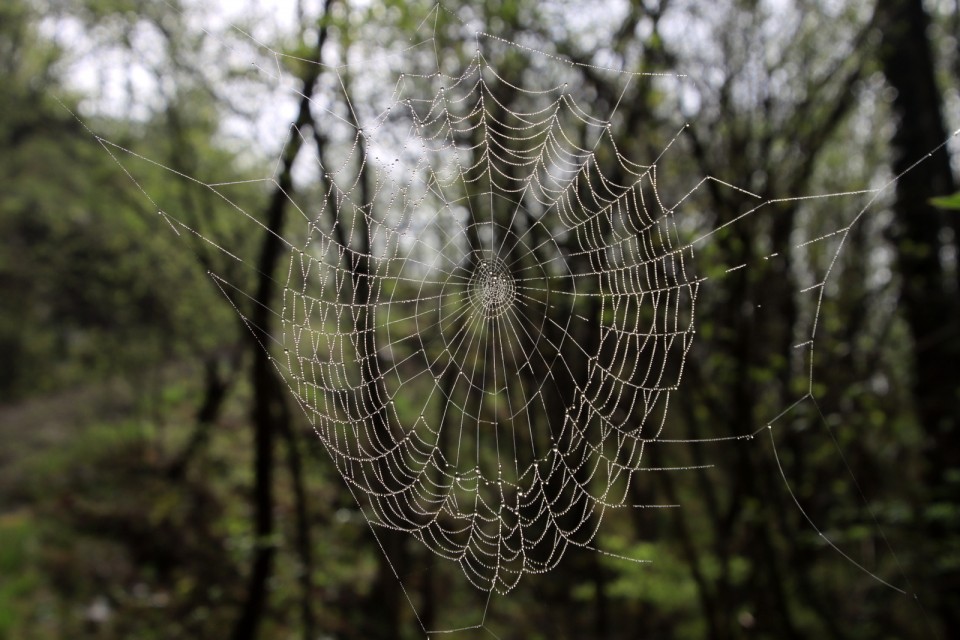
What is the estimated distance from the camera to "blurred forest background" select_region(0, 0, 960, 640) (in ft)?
16.2

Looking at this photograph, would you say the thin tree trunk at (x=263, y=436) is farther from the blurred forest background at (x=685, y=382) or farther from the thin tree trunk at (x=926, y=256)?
the thin tree trunk at (x=926, y=256)

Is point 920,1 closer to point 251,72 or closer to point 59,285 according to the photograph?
point 251,72

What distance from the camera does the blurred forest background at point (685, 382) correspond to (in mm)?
4945

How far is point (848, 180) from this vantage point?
8.50 metres

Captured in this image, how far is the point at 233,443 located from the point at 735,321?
932 cm

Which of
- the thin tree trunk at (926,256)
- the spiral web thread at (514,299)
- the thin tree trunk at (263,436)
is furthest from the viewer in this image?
the thin tree trunk at (926,256)

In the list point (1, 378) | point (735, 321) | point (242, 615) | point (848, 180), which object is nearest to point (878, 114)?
point (848, 180)

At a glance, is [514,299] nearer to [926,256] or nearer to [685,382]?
[685,382]

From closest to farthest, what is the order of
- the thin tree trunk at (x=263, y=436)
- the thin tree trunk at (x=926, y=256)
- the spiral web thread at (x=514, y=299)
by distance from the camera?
1. the spiral web thread at (x=514, y=299)
2. the thin tree trunk at (x=263, y=436)
3. the thin tree trunk at (x=926, y=256)

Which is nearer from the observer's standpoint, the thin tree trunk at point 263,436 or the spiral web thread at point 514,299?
the spiral web thread at point 514,299

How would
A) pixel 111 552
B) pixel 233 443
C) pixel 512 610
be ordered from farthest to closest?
pixel 233 443, pixel 111 552, pixel 512 610

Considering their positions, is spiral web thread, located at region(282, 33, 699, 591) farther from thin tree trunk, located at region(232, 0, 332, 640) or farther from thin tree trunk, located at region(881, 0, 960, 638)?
thin tree trunk, located at region(881, 0, 960, 638)

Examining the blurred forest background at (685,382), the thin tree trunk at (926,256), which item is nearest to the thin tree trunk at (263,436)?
the blurred forest background at (685,382)

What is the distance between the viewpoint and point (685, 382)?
4816 mm
